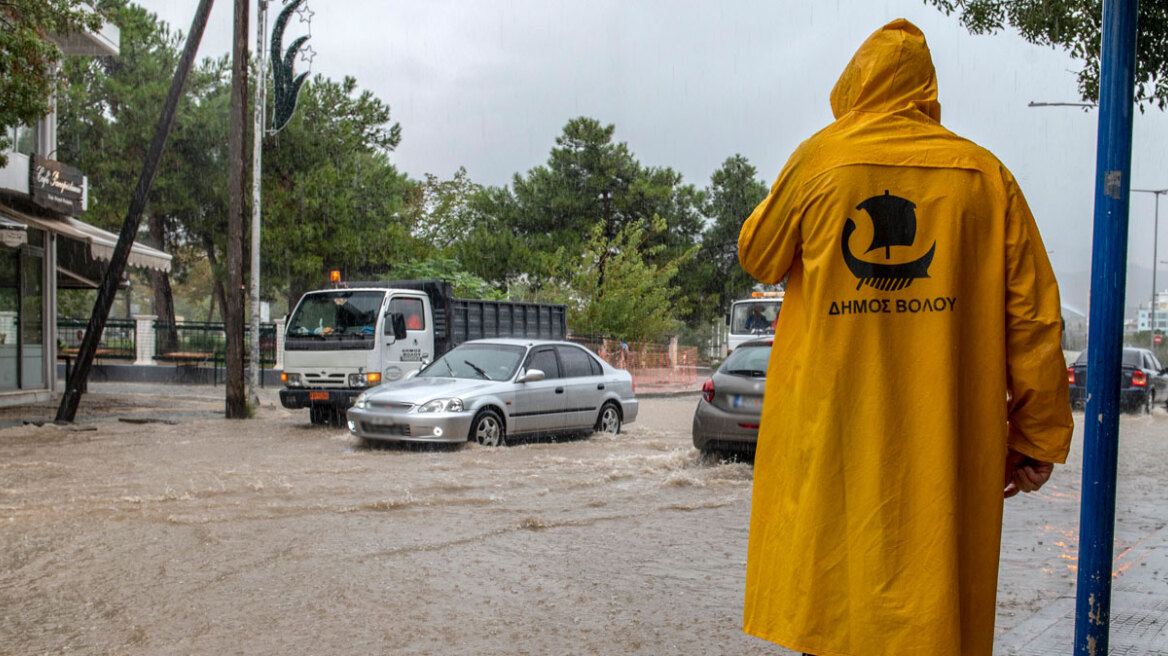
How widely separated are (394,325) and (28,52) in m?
5.97

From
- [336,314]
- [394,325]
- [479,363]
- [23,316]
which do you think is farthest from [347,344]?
[23,316]

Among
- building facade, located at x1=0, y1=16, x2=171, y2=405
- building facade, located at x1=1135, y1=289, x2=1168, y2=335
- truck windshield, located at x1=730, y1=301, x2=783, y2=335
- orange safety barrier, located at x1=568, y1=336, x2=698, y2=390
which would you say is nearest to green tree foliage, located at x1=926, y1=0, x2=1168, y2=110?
building facade, located at x1=0, y1=16, x2=171, y2=405

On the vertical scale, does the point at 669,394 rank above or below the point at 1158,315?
below

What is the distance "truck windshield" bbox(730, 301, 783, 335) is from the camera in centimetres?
2564

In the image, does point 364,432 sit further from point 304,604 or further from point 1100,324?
point 1100,324

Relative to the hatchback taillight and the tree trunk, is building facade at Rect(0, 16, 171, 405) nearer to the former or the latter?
the tree trunk

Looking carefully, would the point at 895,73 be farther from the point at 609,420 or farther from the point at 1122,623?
the point at 609,420

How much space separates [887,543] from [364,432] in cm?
1041

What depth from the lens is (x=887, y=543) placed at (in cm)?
231

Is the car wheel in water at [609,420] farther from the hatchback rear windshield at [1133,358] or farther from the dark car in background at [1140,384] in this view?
the hatchback rear windshield at [1133,358]

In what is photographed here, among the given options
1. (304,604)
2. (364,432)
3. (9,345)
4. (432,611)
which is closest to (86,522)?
(304,604)

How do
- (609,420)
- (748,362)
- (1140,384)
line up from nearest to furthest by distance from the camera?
(748,362), (609,420), (1140,384)

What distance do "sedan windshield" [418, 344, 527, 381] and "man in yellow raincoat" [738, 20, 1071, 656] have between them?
10.5 meters

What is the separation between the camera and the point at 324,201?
36000 millimetres
